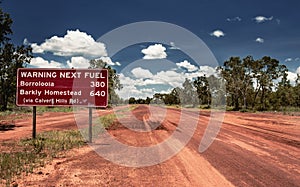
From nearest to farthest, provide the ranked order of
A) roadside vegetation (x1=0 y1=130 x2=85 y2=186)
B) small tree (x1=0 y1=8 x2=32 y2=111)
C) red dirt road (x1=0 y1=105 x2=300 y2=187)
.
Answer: red dirt road (x1=0 y1=105 x2=300 y2=187) < roadside vegetation (x1=0 y1=130 x2=85 y2=186) < small tree (x1=0 y1=8 x2=32 y2=111)

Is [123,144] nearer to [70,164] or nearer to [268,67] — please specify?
[70,164]

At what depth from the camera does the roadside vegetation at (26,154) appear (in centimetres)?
641

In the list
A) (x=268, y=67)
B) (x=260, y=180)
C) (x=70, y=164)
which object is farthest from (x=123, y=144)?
(x=268, y=67)

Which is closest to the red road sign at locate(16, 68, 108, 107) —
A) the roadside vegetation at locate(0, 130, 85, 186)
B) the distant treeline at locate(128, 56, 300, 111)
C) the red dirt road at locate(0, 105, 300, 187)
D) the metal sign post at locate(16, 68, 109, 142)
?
the metal sign post at locate(16, 68, 109, 142)

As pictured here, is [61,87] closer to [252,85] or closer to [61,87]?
[61,87]

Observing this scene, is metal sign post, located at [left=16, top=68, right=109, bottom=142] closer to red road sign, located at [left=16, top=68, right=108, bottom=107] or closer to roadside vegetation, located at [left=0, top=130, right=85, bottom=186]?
red road sign, located at [left=16, top=68, right=108, bottom=107]

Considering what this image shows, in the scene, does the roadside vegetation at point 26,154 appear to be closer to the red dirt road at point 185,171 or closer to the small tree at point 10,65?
the red dirt road at point 185,171

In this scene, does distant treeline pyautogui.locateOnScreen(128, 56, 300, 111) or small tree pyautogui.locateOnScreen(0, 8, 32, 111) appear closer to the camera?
small tree pyautogui.locateOnScreen(0, 8, 32, 111)

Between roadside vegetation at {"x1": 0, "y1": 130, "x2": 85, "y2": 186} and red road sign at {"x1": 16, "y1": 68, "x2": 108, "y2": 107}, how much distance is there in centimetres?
168

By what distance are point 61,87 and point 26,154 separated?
144 inches

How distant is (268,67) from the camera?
59219 mm

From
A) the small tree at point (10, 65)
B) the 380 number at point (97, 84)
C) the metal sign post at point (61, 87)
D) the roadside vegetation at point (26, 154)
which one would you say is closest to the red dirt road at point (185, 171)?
the roadside vegetation at point (26, 154)

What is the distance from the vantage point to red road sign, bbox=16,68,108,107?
1108cm

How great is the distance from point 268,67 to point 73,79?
57049mm
